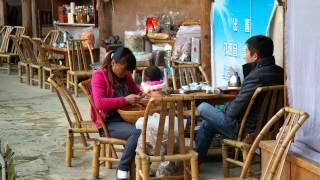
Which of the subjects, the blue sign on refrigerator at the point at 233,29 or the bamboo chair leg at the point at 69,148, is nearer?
the bamboo chair leg at the point at 69,148

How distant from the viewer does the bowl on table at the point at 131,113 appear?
14.4 feet

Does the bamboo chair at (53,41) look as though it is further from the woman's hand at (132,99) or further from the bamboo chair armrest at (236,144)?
the bamboo chair armrest at (236,144)

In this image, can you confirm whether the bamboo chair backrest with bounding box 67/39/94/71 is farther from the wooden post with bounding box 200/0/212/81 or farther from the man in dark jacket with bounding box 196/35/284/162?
the man in dark jacket with bounding box 196/35/284/162

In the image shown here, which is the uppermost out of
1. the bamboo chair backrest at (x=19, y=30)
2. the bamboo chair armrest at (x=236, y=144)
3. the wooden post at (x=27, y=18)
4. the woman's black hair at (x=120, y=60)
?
the wooden post at (x=27, y=18)

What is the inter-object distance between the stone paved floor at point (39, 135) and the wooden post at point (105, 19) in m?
1.29

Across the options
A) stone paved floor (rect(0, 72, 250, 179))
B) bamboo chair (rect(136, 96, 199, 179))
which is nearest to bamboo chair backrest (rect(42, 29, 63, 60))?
stone paved floor (rect(0, 72, 250, 179))

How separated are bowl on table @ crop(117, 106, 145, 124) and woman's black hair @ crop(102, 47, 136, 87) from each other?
0.81ft

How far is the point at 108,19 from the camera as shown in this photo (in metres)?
9.80

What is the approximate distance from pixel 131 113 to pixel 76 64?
522 cm

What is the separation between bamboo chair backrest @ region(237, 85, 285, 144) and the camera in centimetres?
430

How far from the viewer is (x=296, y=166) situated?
3.20m

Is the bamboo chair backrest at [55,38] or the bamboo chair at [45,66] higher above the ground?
the bamboo chair backrest at [55,38]

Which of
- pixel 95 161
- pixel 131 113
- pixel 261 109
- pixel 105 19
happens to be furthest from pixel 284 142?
pixel 105 19

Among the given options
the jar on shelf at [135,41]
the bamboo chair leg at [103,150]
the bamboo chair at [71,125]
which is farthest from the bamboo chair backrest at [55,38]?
the bamboo chair leg at [103,150]
